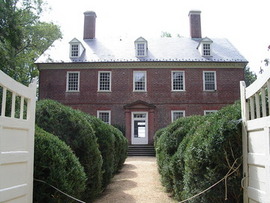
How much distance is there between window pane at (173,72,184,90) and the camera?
21.9 metres

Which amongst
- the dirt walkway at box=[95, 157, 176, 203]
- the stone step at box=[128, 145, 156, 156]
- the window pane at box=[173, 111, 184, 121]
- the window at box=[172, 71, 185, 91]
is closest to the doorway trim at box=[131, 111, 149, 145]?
the stone step at box=[128, 145, 156, 156]

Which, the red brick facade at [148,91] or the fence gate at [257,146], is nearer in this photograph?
the fence gate at [257,146]

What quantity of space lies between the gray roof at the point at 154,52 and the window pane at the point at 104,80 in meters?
1.10

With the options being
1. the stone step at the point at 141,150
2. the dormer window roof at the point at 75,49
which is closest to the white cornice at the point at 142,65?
the dormer window roof at the point at 75,49

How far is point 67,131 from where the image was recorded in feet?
17.7

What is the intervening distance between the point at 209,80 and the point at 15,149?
20032 mm

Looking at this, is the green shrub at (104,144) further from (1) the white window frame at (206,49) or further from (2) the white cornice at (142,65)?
(1) the white window frame at (206,49)

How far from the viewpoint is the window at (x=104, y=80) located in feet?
72.2

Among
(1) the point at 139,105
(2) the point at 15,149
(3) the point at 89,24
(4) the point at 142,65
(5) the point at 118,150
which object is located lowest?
(5) the point at 118,150

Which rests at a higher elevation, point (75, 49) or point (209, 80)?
point (75, 49)

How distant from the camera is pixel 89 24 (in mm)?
25312

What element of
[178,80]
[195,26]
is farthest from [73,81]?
[195,26]

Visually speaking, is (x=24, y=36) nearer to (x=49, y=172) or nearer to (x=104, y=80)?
(x=104, y=80)

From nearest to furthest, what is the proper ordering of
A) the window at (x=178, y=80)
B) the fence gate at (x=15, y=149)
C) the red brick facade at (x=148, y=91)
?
the fence gate at (x=15, y=149) → the red brick facade at (x=148, y=91) → the window at (x=178, y=80)
